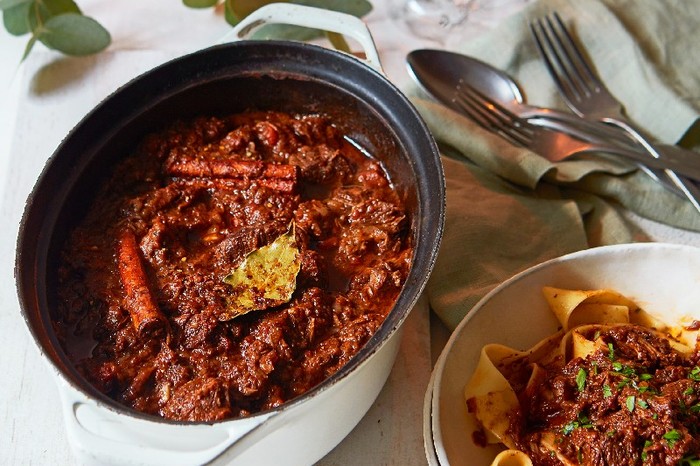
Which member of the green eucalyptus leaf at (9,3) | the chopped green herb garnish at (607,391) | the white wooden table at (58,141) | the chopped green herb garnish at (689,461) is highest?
the green eucalyptus leaf at (9,3)

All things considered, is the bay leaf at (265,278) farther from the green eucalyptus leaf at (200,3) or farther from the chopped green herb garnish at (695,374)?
the green eucalyptus leaf at (200,3)

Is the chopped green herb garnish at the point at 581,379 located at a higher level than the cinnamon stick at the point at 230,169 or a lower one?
lower

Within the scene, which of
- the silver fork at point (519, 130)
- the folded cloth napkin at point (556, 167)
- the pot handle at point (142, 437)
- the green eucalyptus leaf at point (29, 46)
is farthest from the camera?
the green eucalyptus leaf at point (29, 46)

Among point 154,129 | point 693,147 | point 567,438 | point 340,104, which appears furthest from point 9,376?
point 693,147

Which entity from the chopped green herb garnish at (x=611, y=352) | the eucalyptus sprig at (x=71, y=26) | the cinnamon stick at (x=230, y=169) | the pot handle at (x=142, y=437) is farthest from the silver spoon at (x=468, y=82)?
the pot handle at (x=142, y=437)

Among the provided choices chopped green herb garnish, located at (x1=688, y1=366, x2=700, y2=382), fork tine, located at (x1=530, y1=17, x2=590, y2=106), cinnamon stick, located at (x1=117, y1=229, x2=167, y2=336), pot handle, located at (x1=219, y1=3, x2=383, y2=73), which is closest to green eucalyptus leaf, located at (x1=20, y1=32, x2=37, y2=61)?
pot handle, located at (x1=219, y1=3, x2=383, y2=73)

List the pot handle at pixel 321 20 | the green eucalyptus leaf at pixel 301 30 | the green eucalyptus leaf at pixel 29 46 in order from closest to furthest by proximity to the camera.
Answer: the pot handle at pixel 321 20
the green eucalyptus leaf at pixel 29 46
the green eucalyptus leaf at pixel 301 30

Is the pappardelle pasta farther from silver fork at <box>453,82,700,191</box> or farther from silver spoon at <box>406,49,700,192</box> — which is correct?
silver spoon at <box>406,49,700,192</box>
